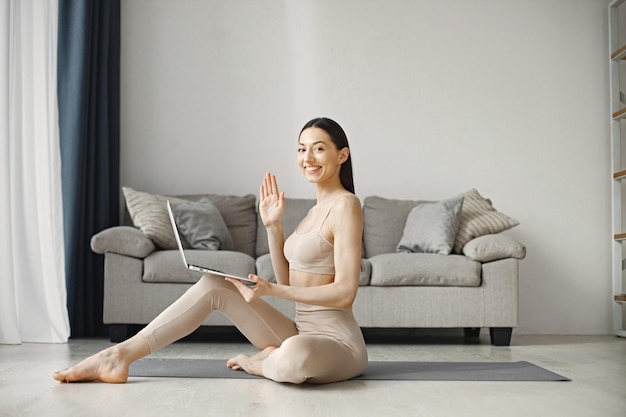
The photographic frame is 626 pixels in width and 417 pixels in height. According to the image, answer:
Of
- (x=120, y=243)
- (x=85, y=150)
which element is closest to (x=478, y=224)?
(x=120, y=243)

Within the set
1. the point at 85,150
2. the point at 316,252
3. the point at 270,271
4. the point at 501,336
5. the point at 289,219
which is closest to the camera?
the point at 316,252

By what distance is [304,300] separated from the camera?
8.06 feet

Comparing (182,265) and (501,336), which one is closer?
(182,265)

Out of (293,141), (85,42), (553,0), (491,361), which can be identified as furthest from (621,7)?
(85,42)

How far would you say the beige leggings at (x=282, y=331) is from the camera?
2408mm

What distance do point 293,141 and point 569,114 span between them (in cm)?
203

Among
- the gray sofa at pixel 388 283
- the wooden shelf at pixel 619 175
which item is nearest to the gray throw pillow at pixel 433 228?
the gray sofa at pixel 388 283

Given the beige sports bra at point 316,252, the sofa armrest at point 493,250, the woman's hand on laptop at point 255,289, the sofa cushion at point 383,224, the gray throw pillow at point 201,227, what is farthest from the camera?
the sofa cushion at point 383,224

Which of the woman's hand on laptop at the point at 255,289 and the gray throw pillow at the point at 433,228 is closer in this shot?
the woman's hand on laptop at the point at 255,289

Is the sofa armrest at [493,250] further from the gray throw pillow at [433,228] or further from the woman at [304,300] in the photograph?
the woman at [304,300]

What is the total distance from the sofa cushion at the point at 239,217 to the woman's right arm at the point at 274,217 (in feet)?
7.26

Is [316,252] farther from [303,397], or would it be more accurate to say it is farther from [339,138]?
[303,397]

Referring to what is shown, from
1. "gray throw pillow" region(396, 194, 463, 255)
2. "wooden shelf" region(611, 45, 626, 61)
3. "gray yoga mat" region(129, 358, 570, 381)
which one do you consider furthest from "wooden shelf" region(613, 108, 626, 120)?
"gray yoga mat" region(129, 358, 570, 381)

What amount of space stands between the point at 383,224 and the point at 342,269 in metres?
2.50
